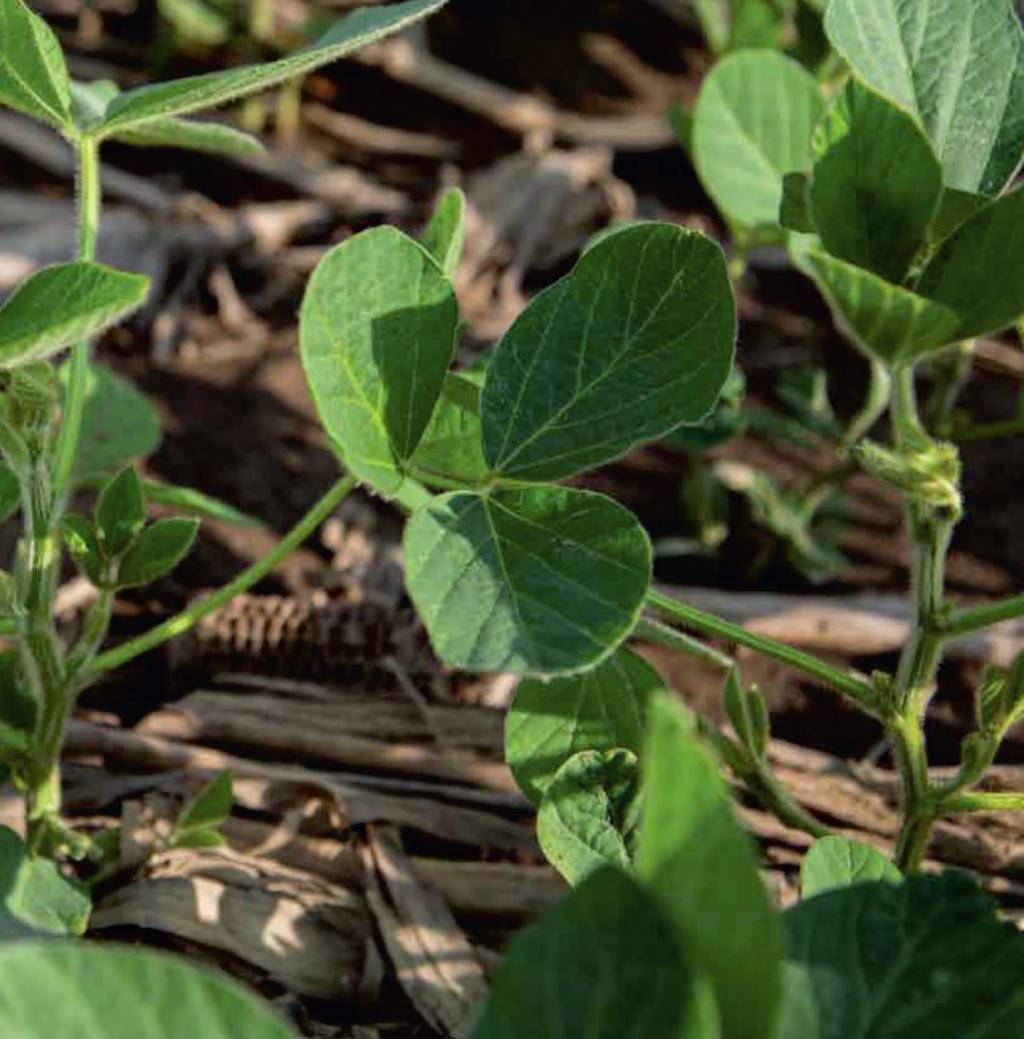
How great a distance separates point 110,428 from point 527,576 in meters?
0.66

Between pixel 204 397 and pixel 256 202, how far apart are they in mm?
463

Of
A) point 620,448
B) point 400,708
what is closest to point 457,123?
point 400,708

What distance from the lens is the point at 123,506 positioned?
970 millimetres

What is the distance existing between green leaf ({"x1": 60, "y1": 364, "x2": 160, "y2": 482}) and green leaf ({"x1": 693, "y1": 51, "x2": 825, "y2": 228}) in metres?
0.49

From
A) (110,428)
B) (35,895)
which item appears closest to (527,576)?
(35,895)

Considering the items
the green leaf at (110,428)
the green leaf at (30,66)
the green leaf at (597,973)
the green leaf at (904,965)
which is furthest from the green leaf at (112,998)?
the green leaf at (110,428)

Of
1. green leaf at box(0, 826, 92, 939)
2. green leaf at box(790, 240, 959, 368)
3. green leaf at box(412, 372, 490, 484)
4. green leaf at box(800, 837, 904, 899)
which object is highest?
green leaf at box(790, 240, 959, 368)

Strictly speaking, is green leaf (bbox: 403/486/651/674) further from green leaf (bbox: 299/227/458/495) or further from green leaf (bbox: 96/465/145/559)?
green leaf (bbox: 96/465/145/559)

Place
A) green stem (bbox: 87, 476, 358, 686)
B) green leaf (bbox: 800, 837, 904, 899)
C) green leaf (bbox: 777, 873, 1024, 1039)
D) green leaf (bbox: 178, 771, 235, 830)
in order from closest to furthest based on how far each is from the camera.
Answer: green leaf (bbox: 777, 873, 1024, 1039), green leaf (bbox: 800, 837, 904, 899), green stem (bbox: 87, 476, 358, 686), green leaf (bbox: 178, 771, 235, 830)

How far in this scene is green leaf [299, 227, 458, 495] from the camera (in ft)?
2.67

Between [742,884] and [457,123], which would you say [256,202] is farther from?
[742,884]

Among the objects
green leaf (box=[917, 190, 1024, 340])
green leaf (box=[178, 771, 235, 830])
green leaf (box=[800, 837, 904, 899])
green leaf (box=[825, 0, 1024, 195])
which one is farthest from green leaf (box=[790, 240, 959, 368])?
green leaf (box=[178, 771, 235, 830])

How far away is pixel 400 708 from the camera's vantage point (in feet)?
4.44

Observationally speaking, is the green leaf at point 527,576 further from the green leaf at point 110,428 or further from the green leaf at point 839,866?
the green leaf at point 110,428
